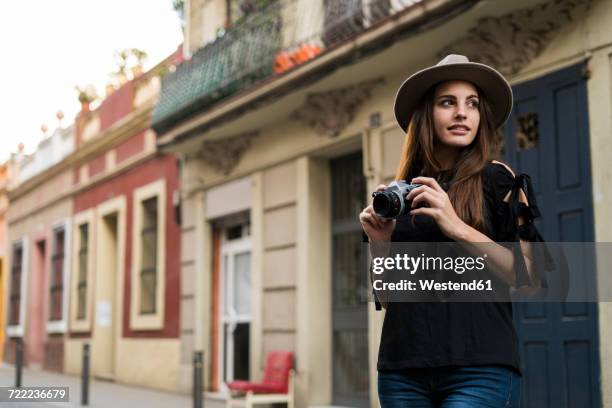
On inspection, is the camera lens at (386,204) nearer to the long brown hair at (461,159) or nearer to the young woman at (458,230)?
the young woman at (458,230)

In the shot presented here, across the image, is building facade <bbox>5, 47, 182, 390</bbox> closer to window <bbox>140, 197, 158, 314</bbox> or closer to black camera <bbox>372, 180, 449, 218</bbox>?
window <bbox>140, 197, 158, 314</bbox>

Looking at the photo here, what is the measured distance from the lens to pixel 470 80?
2.36 meters

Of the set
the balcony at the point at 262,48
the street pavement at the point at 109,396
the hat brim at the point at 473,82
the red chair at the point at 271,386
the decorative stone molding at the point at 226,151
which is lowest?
the street pavement at the point at 109,396

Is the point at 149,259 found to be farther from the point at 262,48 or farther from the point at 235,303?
the point at 262,48

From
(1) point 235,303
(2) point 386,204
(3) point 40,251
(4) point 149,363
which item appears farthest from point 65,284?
(2) point 386,204

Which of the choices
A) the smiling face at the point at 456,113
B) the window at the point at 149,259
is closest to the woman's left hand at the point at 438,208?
the smiling face at the point at 456,113

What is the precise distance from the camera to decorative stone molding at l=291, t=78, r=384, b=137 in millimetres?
9484

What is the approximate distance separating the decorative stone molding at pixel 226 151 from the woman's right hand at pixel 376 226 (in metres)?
9.38

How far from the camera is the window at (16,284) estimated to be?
74.9 feet

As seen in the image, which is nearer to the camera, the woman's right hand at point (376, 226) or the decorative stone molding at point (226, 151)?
the woman's right hand at point (376, 226)

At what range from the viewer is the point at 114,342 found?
16.7 meters

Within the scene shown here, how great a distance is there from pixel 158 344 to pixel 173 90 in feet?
13.3

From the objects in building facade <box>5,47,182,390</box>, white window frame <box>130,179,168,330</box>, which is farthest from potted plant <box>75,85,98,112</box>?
white window frame <box>130,179,168,330</box>

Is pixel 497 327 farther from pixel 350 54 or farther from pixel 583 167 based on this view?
pixel 350 54
